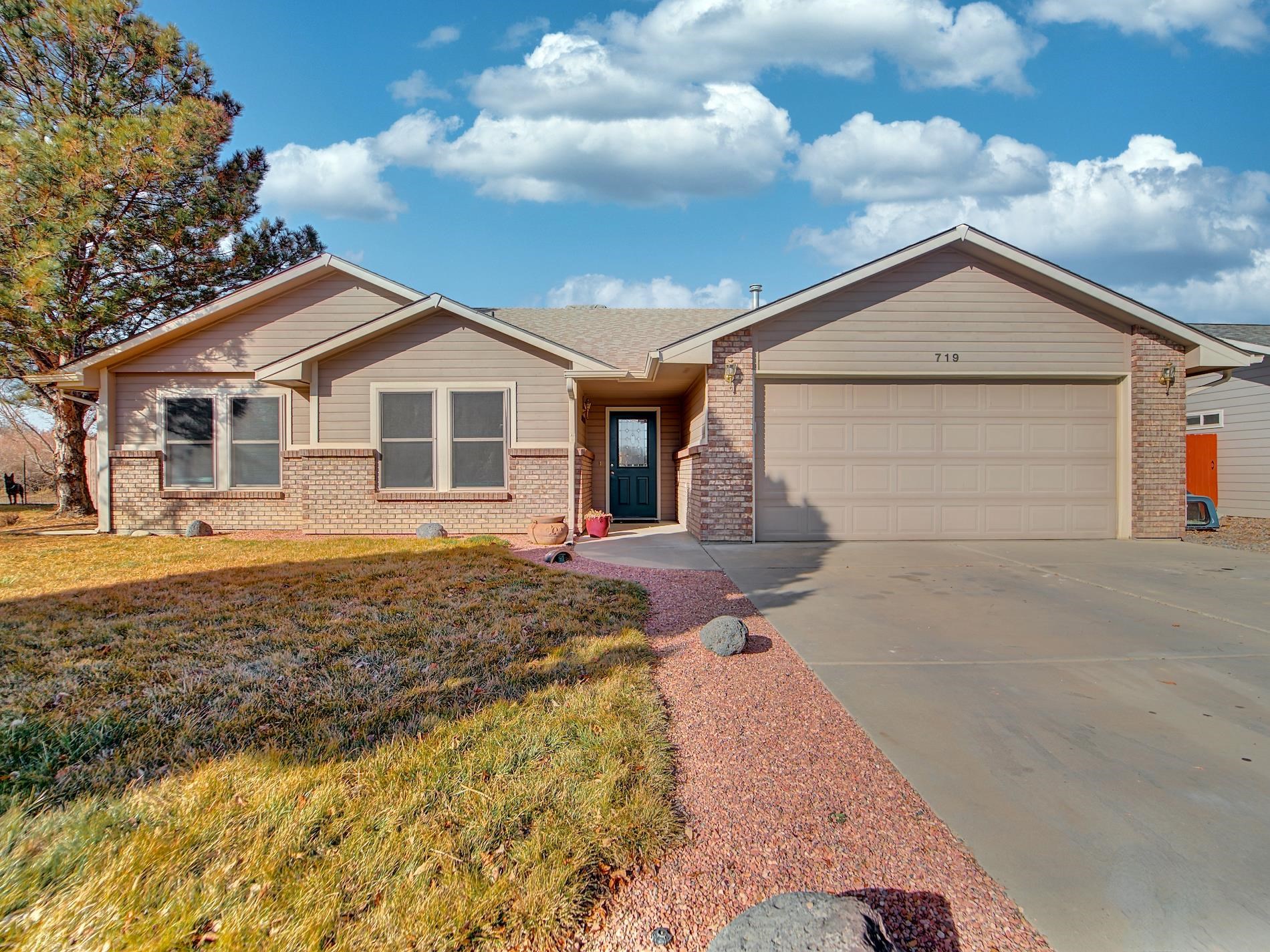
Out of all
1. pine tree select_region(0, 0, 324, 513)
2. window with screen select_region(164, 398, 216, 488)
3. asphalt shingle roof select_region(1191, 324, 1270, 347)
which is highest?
pine tree select_region(0, 0, 324, 513)

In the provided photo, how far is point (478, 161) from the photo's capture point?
1664 centimetres

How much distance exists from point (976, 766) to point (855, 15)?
11.1 m

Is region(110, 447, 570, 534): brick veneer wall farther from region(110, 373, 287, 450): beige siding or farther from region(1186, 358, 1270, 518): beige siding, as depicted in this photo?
region(1186, 358, 1270, 518): beige siding

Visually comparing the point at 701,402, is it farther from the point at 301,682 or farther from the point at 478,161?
the point at 478,161

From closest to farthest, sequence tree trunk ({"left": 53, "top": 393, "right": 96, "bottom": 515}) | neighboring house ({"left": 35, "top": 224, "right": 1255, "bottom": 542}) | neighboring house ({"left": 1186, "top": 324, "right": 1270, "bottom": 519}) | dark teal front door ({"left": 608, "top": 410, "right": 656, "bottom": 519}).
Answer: neighboring house ({"left": 35, "top": 224, "right": 1255, "bottom": 542}) < neighboring house ({"left": 1186, "top": 324, "right": 1270, "bottom": 519}) < dark teal front door ({"left": 608, "top": 410, "right": 656, "bottom": 519}) < tree trunk ({"left": 53, "top": 393, "right": 96, "bottom": 515})

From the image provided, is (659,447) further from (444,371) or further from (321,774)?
(321,774)

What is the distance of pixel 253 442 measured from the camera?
10555mm

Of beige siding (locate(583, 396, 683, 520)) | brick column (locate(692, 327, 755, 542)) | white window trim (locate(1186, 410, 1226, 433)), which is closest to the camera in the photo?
brick column (locate(692, 327, 755, 542))

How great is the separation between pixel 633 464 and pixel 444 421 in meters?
4.47

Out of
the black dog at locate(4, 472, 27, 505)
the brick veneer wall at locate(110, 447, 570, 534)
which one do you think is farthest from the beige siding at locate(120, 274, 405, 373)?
the black dog at locate(4, 472, 27, 505)

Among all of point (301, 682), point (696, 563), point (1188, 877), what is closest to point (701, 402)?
point (696, 563)

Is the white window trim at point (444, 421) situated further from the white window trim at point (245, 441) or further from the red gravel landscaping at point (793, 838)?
the red gravel landscaping at point (793, 838)

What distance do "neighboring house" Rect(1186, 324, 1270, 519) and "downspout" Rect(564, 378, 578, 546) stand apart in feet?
41.9

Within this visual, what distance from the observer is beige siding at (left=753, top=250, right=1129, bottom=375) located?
9.05 meters
